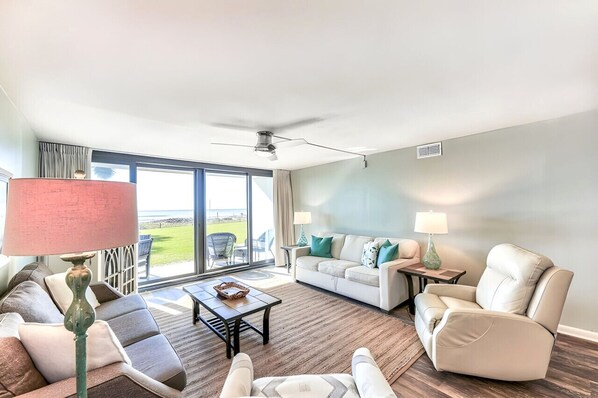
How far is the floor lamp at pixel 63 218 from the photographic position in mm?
843

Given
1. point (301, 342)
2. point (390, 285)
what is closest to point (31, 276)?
point (301, 342)

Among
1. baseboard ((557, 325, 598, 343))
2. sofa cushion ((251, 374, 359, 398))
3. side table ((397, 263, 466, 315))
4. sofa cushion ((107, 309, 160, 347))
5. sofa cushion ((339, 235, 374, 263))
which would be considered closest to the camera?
sofa cushion ((251, 374, 359, 398))

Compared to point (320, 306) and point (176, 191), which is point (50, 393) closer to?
point (320, 306)

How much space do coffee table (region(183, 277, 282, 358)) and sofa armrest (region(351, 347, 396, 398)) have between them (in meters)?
1.25

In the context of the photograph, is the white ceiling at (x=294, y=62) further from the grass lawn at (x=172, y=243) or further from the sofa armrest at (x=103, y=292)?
the grass lawn at (x=172, y=243)

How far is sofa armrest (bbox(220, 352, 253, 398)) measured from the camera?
45.5 inches

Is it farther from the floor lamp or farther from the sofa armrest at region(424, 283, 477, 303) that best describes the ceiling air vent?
the floor lamp

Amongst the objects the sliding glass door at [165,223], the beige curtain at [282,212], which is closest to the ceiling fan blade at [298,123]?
the sliding glass door at [165,223]

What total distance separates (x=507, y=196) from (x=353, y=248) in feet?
7.35

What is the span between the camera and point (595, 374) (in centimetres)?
206

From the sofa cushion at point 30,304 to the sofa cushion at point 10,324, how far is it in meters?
0.09

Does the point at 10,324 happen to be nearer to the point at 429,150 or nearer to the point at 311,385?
the point at 311,385

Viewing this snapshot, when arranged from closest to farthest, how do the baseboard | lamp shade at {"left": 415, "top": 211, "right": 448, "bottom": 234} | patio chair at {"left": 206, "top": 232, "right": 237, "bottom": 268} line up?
1. the baseboard
2. lamp shade at {"left": 415, "top": 211, "right": 448, "bottom": 234}
3. patio chair at {"left": 206, "top": 232, "right": 237, "bottom": 268}

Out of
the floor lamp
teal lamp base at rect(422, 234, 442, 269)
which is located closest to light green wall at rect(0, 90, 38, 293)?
the floor lamp
